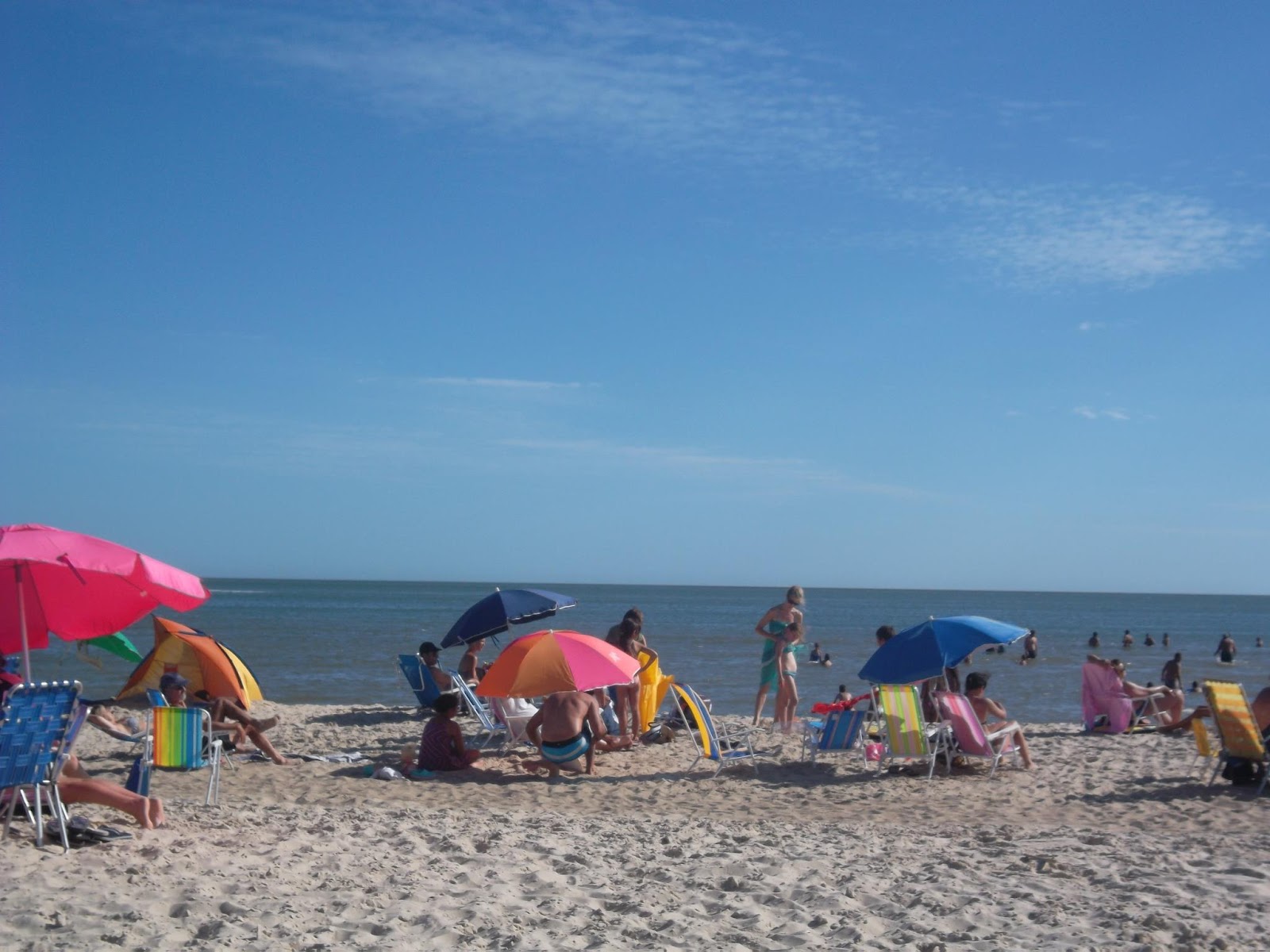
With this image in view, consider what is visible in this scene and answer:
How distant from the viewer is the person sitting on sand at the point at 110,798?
5582 millimetres

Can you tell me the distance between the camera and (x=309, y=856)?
5309 mm

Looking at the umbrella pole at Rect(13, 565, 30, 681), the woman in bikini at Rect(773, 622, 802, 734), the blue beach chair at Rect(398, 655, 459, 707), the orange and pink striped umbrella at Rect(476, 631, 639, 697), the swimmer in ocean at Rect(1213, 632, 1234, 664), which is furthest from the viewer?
the swimmer in ocean at Rect(1213, 632, 1234, 664)

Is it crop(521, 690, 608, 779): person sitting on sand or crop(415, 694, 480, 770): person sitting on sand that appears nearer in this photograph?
crop(521, 690, 608, 779): person sitting on sand

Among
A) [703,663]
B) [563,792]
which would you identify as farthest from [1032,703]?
[563,792]

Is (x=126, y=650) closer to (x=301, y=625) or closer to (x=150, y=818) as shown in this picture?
(x=150, y=818)

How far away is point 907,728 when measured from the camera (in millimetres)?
8211

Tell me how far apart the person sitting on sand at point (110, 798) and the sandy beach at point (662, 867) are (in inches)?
4.1

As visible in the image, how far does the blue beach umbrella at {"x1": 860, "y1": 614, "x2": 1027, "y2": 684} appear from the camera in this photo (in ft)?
28.2

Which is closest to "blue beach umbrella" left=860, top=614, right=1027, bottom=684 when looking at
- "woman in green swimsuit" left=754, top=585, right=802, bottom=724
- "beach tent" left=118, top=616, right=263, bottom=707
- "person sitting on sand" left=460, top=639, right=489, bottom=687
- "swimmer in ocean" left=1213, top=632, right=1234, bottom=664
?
"woman in green swimsuit" left=754, top=585, right=802, bottom=724

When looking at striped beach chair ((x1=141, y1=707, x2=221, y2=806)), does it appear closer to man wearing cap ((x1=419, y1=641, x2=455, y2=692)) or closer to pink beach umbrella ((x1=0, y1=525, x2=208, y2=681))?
pink beach umbrella ((x1=0, y1=525, x2=208, y2=681))

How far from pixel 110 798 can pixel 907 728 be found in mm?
5283

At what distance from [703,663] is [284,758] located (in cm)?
1809

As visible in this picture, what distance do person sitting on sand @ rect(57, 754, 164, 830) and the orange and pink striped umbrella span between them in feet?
9.77

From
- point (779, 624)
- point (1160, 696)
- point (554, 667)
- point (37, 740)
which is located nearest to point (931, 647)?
point (779, 624)
